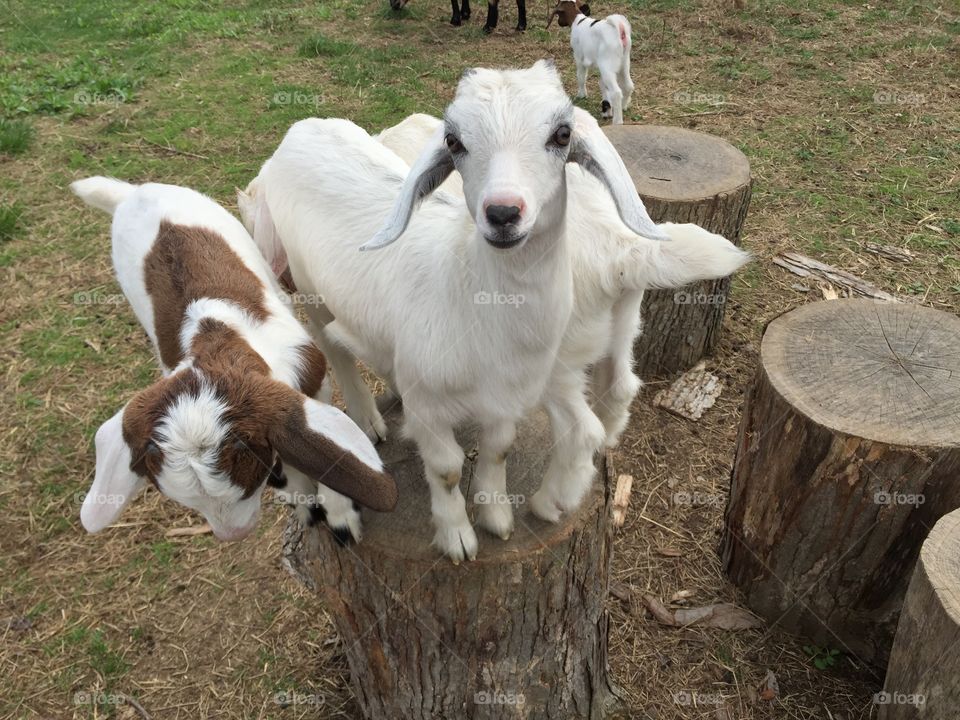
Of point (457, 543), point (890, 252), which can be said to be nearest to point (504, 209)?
point (457, 543)

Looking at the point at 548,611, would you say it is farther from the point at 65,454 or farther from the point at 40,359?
the point at 40,359

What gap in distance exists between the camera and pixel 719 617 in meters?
3.11

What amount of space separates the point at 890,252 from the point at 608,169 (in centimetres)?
382

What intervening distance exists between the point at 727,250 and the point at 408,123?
5.04 ft

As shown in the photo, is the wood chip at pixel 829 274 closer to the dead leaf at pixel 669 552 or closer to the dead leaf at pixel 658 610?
the dead leaf at pixel 669 552

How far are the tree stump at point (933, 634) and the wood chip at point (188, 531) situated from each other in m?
2.80

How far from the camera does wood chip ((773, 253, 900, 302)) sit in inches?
175

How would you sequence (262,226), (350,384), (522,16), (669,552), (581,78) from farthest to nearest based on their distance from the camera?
(522,16), (581,78), (669,552), (262,226), (350,384)

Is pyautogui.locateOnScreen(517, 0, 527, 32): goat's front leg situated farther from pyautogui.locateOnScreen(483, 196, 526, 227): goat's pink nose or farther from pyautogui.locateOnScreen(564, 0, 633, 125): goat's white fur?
pyautogui.locateOnScreen(483, 196, 526, 227): goat's pink nose

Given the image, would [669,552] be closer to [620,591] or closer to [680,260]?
[620,591]

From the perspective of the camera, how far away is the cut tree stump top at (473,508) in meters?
2.22

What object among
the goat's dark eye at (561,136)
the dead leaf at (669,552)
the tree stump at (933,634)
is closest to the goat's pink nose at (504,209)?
the goat's dark eye at (561,136)

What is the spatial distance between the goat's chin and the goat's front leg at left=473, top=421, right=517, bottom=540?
2.18ft

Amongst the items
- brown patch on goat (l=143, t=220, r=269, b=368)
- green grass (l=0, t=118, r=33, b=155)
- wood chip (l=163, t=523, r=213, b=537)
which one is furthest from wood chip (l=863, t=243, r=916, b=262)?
green grass (l=0, t=118, r=33, b=155)
